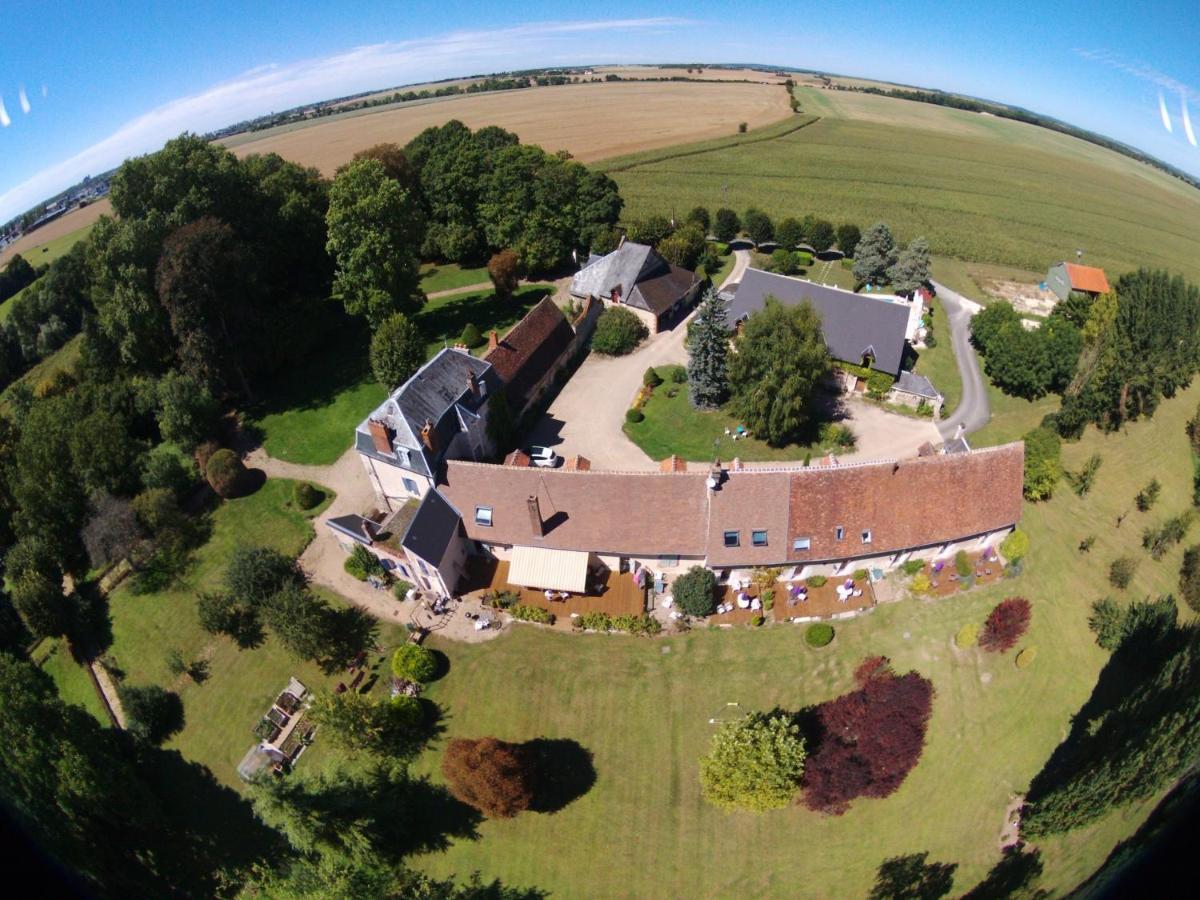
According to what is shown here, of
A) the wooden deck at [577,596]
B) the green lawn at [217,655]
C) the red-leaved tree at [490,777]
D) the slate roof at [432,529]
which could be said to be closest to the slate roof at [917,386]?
the wooden deck at [577,596]

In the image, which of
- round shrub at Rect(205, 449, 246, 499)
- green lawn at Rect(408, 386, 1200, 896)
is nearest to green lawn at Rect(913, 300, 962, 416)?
green lawn at Rect(408, 386, 1200, 896)

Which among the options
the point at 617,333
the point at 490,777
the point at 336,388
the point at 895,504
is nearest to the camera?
the point at 490,777

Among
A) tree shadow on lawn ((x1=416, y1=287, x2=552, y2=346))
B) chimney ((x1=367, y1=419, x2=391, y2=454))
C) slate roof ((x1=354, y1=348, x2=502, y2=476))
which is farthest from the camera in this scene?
tree shadow on lawn ((x1=416, y1=287, x2=552, y2=346))

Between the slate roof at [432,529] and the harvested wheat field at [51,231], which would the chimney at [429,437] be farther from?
the harvested wheat field at [51,231]

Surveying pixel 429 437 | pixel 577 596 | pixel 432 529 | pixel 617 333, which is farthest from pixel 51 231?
pixel 577 596

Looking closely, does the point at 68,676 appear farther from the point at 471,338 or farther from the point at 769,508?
the point at 769,508

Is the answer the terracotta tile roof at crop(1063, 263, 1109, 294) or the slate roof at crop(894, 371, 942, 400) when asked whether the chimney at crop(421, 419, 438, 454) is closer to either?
the slate roof at crop(894, 371, 942, 400)
